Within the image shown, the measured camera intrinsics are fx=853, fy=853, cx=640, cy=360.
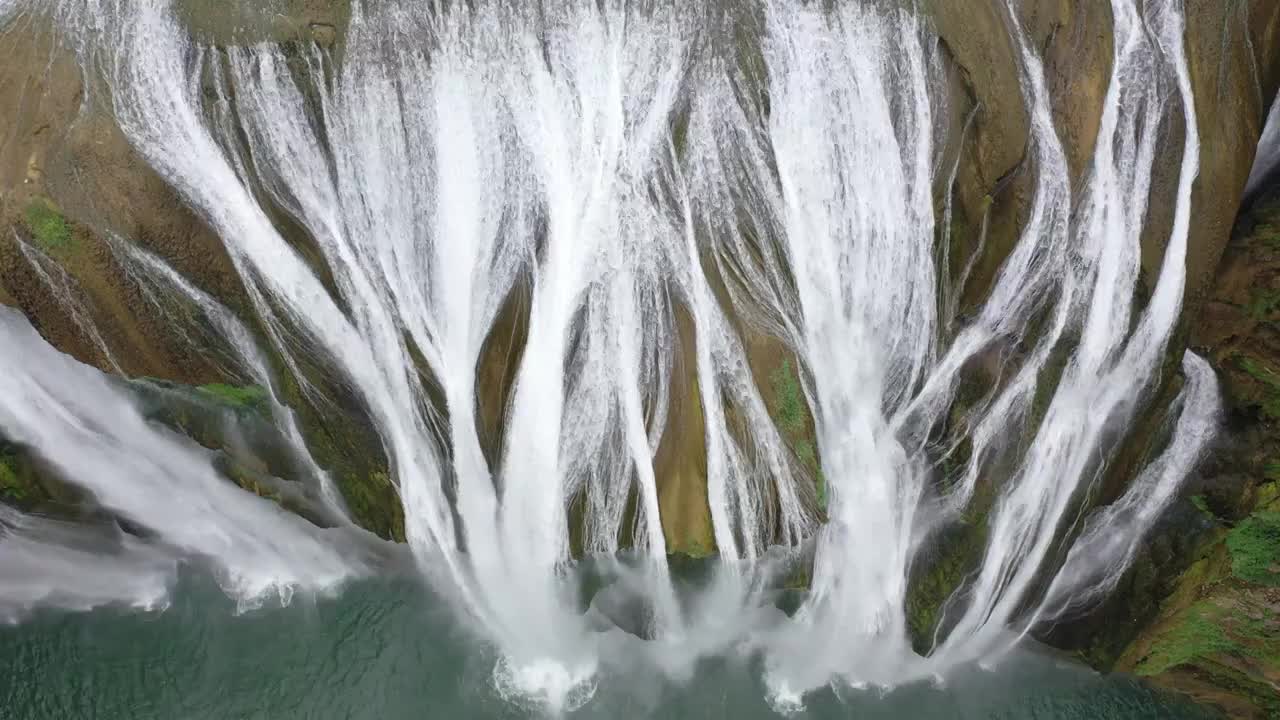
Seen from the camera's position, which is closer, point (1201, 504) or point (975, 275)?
point (975, 275)

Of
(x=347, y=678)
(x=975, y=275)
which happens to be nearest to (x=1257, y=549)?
(x=975, y=275)

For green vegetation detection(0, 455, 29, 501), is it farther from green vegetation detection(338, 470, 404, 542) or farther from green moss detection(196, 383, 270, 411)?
green vegetation detection(338, 470, 404, 542)

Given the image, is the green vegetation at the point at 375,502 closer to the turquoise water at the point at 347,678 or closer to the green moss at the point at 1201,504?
the turquoise water at the point at 347,678

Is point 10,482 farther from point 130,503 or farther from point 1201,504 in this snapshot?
point 1201,504

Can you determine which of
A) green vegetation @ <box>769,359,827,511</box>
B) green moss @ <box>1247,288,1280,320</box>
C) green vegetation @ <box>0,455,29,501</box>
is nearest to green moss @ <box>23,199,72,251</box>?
green vegetation @ <box>0,455,29,501</box>

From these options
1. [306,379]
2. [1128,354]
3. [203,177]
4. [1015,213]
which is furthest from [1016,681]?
[203,177]

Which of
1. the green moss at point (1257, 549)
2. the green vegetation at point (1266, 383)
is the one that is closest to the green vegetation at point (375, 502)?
the green moss at point (1257, 549)
